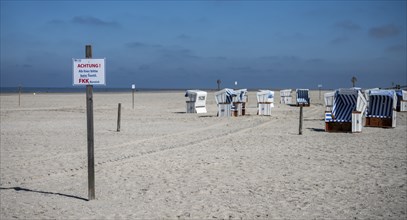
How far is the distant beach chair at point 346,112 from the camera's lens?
54.0 ft

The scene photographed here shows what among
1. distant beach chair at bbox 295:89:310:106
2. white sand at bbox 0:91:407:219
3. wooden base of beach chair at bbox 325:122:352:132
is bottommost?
white sand at bbox 0:91:407:219

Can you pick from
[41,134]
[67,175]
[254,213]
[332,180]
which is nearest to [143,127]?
[41,134]

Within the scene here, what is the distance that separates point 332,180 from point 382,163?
2331mm

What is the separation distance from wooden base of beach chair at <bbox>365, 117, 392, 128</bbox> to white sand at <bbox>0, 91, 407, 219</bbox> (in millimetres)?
3888

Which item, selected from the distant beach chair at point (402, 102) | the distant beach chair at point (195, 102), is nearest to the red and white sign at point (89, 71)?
the distant beach chair at point (195, 102)

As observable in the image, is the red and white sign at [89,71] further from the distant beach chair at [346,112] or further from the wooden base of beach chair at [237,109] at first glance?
the wooden base of beach chair at [237,109]

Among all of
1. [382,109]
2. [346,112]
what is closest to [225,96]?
[346,112]

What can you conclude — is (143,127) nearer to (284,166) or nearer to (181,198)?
(284,166)

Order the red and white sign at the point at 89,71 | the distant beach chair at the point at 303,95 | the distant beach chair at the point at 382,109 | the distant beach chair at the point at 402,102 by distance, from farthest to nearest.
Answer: the distant beach chair at the point at 303,95 → the distant beach chair at the point at 402,102 → the distant beach chair at the point at 382,109 → the red and white sign at the point at 89,71

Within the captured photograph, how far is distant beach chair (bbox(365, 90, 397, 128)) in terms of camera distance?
61.2 ft

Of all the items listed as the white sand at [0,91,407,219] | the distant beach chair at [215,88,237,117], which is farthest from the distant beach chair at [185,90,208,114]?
the white sand at [0,91,407,219]

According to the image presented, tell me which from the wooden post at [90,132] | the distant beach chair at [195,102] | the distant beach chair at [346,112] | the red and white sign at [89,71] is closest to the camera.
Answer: the red and white sign at [89,71]

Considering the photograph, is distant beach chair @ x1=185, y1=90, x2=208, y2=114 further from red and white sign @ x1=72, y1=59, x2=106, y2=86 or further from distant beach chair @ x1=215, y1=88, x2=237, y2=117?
red and white sign @ x1=72, y1=59, x2=106, y2=86

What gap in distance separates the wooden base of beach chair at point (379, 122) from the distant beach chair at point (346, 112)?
5.57 feet
